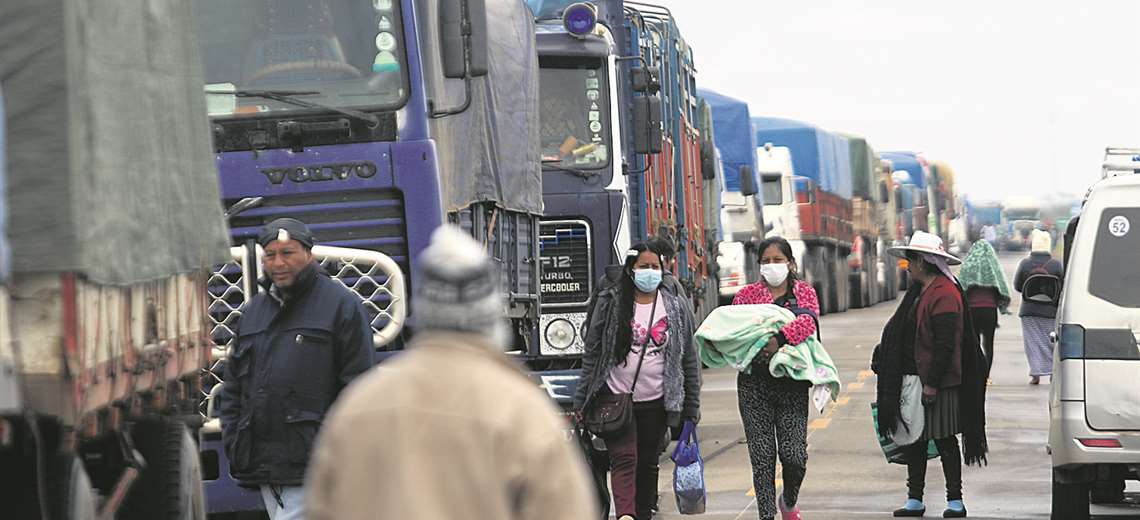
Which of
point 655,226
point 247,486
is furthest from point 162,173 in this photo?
point 655,226

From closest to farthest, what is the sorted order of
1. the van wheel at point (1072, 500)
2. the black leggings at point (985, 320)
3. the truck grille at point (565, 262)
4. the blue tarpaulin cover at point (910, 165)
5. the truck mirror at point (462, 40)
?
the van wheel at point (1072, 500), the truck mirror at point (462, 40), the truck grille at point (565, 262), the black leggings at point (985, 320), the blue tarpaulin cover at point (910, 165)

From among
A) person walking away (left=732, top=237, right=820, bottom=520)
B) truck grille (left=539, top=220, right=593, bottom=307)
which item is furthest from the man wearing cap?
truck grille (left=539, top=220, right=593, bottom=307)

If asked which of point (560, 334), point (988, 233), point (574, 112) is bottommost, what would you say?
point (988, 233)

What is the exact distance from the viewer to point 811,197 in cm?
4059

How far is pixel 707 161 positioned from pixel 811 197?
18007 millimetres

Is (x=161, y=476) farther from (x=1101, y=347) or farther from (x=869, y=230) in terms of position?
(x=869, y=230)

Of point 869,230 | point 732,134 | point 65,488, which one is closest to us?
point 65,488

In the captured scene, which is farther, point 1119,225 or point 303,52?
point 303,52

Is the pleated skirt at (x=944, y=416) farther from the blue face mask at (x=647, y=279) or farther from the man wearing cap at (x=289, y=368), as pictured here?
the man wearing cap at (x=289, y=368)

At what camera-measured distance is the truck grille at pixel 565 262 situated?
16.9m

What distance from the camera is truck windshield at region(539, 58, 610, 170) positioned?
17188mm

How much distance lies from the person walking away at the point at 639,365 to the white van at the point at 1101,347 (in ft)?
5.91

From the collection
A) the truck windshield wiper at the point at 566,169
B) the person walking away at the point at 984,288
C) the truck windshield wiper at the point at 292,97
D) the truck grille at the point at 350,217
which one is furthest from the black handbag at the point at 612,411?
the person walking away at the point at 984,288

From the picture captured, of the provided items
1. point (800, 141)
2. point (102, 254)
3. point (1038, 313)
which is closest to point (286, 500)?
point (102, 254)
